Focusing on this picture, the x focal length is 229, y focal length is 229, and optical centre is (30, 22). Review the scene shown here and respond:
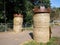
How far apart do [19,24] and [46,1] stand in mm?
7816

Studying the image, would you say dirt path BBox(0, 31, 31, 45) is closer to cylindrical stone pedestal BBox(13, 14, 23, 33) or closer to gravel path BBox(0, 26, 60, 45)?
gravel path BBox(0, 26, 60, 45)

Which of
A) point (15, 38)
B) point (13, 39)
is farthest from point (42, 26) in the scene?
point (15, 38)

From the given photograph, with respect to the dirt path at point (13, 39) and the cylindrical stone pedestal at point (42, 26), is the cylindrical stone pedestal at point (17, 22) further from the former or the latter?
the cylindrical stone pedestal at point (42, 26)

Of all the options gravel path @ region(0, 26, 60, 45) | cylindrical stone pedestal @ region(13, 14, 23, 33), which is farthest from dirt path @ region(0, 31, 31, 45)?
cylindrical stone pedestal @ region(13, 14, 23, 33)

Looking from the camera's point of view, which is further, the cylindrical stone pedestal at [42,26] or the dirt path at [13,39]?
the dirt path at [13,39]

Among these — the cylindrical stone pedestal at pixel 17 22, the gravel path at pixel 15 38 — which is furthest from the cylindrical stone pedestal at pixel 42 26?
the cylindrical stone pedestal at pixel 17 22

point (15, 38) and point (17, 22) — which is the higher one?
point (17, 22)

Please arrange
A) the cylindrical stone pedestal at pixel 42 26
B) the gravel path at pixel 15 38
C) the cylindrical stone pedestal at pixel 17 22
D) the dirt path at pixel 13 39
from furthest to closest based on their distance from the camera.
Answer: the cylindrical stone pedestal at pixel 17 22
the gravel path at pixel 15 38
the dirt path at pixel 13 39
the cylindrical stone pedestal at pixel 42 26

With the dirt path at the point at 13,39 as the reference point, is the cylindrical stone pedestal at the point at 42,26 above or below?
above

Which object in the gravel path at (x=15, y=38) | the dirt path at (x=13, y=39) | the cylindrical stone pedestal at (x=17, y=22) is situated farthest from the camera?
the cylindrical stone pedestal at (x=17, y=22)

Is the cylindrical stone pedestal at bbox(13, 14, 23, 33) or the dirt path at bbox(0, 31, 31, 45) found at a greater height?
the cylindrical stone pedestal at bbox(13, 14, 23, 33)

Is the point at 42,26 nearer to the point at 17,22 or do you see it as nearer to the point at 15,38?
the point at 15,38

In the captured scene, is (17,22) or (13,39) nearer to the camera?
(13,39)

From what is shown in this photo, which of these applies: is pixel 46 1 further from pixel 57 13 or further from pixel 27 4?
pixel 57 13
